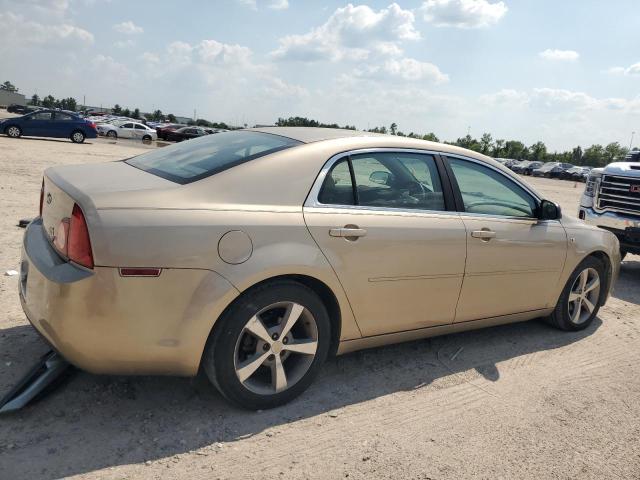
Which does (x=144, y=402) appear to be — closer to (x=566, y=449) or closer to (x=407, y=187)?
(x=407, y=187)

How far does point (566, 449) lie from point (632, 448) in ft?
1.36

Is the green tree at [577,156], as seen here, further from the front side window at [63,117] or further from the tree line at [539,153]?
the front side window at [63,117]

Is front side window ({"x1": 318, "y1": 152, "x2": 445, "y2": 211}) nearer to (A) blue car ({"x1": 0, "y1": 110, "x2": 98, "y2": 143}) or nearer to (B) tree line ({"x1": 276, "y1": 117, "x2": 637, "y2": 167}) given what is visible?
(A) blue car ({"x1": 0, "y1": 110, "x2": 98, "y2": 143})

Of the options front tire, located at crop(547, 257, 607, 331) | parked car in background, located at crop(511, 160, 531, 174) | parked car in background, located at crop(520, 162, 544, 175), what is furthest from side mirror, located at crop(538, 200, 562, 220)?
parked car in background, located at crop(520, 162, 544, 175)

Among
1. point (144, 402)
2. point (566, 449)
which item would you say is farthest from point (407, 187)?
point (144, 402)

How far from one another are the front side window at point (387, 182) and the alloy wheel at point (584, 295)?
1.91m

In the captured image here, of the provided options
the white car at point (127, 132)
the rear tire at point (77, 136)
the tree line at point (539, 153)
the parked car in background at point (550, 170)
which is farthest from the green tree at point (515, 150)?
the rear tire at point (77, 136)

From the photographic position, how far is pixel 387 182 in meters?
3.61

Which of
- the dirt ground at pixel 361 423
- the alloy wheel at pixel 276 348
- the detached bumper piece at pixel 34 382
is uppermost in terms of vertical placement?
the alloy wheel at pixel 276 348

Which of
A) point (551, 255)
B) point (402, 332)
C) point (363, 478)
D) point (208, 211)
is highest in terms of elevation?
point (208, 211)

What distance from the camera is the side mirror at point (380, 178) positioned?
11.6ft

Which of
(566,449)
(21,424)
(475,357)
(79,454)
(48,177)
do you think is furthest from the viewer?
(475,357)

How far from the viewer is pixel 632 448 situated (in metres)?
3.12

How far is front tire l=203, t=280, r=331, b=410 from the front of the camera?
9.45ft
